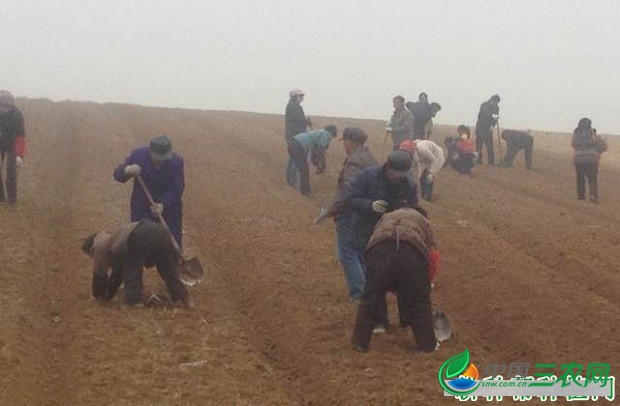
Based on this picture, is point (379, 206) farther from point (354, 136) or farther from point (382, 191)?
point (354, 136)

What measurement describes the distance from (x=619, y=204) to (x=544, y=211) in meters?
2.69

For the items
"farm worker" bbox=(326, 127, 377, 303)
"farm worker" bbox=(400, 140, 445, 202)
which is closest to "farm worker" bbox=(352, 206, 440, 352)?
"farm worker" bbox=(326, 127, 377, 303)

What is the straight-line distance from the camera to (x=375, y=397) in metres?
6.86

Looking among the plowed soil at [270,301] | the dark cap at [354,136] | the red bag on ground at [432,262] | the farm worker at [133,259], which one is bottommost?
the plowed soil at [270,301]

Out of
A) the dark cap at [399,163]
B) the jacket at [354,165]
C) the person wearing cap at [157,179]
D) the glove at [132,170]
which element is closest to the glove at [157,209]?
the person wearing cap at [157,179]

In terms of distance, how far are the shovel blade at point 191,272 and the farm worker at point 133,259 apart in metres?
0.93

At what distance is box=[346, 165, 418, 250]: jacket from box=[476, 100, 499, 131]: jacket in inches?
537

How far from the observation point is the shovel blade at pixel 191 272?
10.3 m

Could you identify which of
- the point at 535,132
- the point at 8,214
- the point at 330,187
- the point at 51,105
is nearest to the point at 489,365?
the point at 8,214

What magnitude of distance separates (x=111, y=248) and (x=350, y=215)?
252cm

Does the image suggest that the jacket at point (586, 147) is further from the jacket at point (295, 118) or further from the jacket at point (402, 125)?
the jacket at point (295, 118)

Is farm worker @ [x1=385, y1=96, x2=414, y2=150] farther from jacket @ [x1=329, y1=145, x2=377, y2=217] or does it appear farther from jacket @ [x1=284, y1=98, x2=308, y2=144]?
jacket @ [x1=329, y1=145, x2=377, y2=217]

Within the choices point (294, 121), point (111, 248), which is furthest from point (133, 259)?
point (294, 121)

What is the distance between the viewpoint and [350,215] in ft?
30.1
